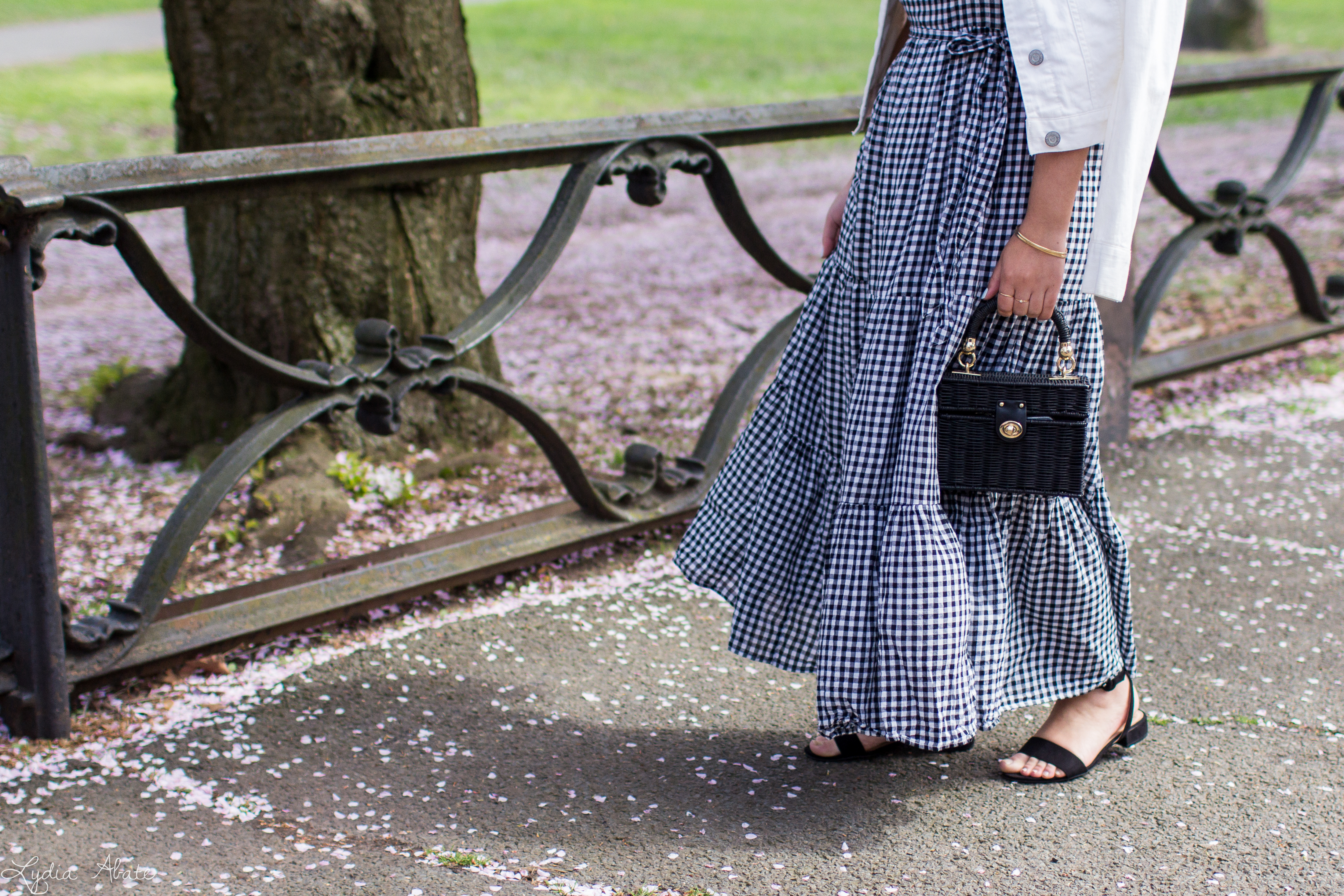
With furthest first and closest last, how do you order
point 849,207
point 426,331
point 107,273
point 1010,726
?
point 107,273
point 426,331
point 1010,726
point 849,207

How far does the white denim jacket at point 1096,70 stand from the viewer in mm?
1910

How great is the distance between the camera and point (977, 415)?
2.08 metres

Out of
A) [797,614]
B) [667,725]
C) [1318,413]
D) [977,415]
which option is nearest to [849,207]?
[977,415]

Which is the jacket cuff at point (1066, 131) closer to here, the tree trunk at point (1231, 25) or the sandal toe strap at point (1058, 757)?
the sandal toe strap at point (1058, 757)

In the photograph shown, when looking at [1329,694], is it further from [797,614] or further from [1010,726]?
[797,614]

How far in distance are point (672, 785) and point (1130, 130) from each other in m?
1.34

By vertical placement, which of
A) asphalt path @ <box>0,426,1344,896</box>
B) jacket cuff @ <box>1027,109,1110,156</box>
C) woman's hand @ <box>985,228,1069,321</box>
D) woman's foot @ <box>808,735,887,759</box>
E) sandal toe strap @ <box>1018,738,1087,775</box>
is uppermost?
jacket cuff @ <box>1027,109,1110,156</box>

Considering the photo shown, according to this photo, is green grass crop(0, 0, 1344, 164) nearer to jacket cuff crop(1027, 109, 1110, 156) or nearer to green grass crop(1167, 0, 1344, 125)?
green grass crop(1167, 0, 1344, 125)

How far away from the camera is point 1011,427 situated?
207 centimetres

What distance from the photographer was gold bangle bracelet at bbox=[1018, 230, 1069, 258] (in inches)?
80.0

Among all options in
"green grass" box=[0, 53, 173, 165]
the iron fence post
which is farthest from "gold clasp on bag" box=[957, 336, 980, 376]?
"green grass" box=[0, 53, 173, 165]

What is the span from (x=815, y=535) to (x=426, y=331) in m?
1.91

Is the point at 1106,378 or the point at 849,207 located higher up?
the point at 849,207

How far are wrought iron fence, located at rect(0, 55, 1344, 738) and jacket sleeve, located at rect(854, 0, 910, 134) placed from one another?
0.73m
